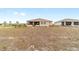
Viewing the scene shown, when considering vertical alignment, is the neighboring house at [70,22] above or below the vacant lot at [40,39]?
above

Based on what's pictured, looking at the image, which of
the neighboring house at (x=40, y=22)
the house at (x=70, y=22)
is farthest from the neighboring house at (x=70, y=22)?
the neighboring house at (x=40, y=22)

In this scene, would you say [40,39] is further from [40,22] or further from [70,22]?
[70,22]

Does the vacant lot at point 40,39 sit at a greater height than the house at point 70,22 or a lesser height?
lesser

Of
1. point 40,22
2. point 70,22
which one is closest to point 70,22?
point 70,22

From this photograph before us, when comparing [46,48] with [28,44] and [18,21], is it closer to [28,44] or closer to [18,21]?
[28,44]

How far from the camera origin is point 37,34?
3105 mm

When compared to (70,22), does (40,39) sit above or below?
below

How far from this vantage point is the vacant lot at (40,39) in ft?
10.2

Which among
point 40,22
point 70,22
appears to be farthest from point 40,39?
point 70,22

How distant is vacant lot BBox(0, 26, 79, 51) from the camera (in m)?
3.10

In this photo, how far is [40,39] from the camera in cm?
311

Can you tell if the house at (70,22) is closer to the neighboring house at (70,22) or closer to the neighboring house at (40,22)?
the neighboring house at (70,22)

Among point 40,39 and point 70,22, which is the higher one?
point 70,22
